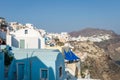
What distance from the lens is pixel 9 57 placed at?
2123 cm

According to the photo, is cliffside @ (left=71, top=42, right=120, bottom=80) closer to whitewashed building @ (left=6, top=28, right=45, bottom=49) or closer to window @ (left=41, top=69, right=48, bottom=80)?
whitewashed building @ (left=6, top=28, right=45, bottom=49)

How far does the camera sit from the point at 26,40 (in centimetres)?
3253

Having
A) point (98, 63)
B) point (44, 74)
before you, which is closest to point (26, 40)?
point (44, 74)

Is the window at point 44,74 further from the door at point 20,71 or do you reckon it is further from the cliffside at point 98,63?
the cliffside at point 98,63

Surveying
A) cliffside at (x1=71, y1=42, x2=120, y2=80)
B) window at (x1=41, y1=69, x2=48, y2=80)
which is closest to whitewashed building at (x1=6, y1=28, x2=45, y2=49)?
window at (x1=41, y1=69, x2=48, y2=80)

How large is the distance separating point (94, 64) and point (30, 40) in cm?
3708

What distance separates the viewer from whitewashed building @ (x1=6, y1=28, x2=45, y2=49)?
3206 cm

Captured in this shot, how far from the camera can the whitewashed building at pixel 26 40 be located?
32.1 meters

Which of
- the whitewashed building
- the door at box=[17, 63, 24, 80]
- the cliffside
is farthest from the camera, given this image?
the cliffside

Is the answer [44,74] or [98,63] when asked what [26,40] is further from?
[98,63]

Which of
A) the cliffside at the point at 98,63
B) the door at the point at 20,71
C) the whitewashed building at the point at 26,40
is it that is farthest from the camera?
the cliffside at the point at 98,63

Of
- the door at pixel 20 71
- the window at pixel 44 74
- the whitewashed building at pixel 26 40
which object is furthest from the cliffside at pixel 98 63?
the door at pixel 20 71

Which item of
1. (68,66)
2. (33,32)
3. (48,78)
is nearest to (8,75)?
(48,78)

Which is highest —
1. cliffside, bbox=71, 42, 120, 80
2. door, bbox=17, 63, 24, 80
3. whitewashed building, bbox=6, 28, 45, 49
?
whitewashed building, bbox=6, 28, 45, 49
